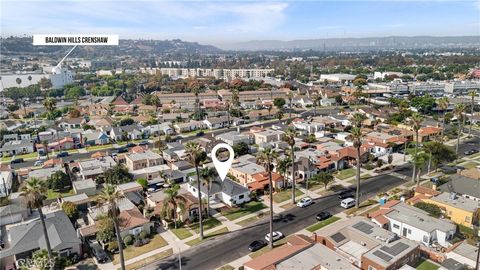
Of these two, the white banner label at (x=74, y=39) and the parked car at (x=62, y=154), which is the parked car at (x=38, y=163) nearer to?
the parked car at (x=62, y=154)

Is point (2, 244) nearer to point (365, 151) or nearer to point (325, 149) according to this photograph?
→ point (325, 149)

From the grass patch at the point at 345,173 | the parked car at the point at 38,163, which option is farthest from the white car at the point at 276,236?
the parked car at the point at 38,163

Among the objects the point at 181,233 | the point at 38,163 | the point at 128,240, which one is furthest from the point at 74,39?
the point at 38,163

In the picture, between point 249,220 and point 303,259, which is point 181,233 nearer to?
point 249,220


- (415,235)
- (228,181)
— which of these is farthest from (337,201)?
(228,181)

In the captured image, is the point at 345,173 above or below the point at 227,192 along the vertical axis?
below

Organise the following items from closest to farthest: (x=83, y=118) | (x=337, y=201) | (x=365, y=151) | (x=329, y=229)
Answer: (x=329, y=229)
(x=337, y=201)
(x=365, y=151)
(x=83, y=118)
